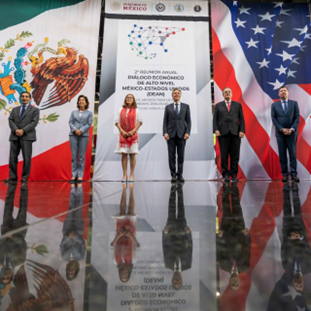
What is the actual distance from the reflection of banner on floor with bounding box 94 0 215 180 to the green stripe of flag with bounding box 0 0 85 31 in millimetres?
954

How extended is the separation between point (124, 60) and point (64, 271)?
4.62 metres

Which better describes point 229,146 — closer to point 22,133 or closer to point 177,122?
point 177,122

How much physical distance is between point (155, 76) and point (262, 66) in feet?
5.99

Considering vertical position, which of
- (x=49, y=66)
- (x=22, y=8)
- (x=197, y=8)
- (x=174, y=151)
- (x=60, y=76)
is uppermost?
(x=197, y=8)

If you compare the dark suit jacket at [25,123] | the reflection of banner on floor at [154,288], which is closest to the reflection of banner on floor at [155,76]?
the dark suit jacket at [25,123]

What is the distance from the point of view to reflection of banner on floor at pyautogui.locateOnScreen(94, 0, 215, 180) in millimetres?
4312

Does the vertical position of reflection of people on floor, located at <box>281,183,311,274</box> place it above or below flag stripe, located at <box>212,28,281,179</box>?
below

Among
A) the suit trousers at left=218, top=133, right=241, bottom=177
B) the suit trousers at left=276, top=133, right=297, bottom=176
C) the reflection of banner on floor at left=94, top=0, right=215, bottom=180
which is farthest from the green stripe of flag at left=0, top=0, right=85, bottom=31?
the suit trousers at left=276, top=133, right=297, bottom=176

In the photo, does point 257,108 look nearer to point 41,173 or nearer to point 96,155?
point 96,155

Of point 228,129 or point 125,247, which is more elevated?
point 228,129

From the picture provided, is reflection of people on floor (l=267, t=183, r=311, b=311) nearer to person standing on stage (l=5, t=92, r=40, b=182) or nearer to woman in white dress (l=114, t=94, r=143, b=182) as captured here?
woman in white dress (l=114, t=94, r=143, b=182)

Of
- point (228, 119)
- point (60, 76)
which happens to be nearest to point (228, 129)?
point (228, 119)

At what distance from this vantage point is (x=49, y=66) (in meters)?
4.54

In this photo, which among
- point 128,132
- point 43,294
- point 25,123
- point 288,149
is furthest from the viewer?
point 288,149
